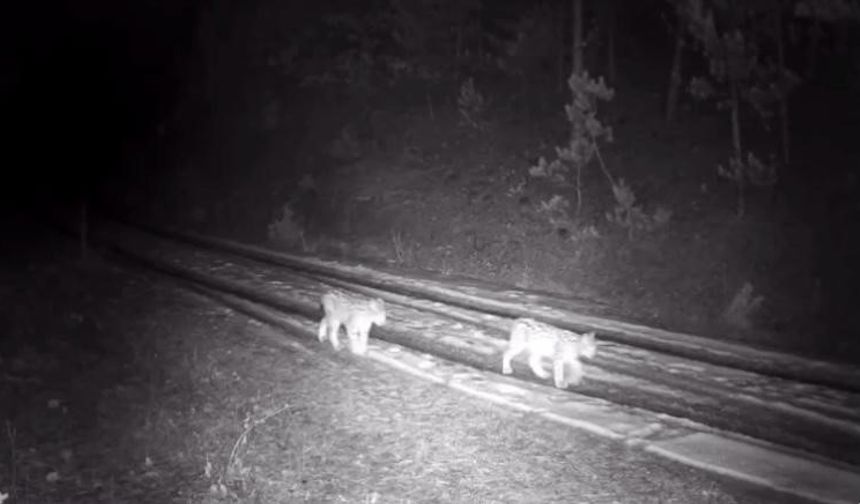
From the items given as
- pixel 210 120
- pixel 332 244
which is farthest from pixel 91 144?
pixel 332 244

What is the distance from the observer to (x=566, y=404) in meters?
9.94

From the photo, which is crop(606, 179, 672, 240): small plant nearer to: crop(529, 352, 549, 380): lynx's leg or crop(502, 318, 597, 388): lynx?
crop(502, 318, 597, 388): lynx

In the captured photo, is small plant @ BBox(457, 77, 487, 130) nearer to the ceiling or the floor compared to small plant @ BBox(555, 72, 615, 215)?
nearer to the ceiling

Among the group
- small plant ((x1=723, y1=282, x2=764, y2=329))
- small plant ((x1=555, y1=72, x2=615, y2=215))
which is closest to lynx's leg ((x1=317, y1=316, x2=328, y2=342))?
small plant ((x1=723, y1=282, x2=764, y2=329))

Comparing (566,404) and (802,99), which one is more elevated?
(802,99)

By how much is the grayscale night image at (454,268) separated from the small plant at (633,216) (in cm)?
9

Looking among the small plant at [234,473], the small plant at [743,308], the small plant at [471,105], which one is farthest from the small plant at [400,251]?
the small plant at [234,473]

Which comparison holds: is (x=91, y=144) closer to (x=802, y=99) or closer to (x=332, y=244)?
(x=332, y=244)

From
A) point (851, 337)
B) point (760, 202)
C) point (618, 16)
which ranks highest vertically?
point (618, 16)

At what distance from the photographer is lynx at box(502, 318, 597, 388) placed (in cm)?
1084

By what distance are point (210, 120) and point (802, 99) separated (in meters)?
23.2

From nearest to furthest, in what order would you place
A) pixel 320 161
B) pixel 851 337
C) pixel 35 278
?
pixel 851 337 → pixel 35 278 → pixel 320 161

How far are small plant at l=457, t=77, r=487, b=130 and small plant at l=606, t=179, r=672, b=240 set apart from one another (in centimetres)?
804

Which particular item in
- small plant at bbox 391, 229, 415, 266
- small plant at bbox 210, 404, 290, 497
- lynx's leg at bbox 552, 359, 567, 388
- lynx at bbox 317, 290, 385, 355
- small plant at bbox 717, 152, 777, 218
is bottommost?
small plant at bbox 210, 404, 290, 497
